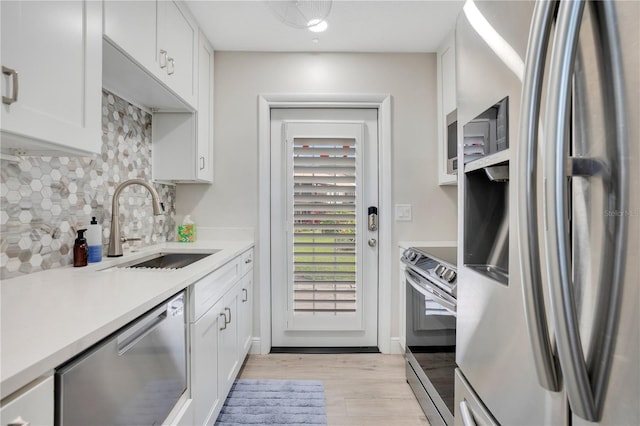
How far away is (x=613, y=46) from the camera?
0.42 meters

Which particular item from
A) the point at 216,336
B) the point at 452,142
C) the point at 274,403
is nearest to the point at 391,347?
the point at 274,403

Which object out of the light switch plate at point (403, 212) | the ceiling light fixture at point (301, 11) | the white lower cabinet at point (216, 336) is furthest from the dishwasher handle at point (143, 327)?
the light switch plate at point (403, 212)

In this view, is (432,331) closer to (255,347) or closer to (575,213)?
(575,213)

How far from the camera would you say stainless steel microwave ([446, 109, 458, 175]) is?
2128mm

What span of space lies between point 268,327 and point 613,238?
2401 millimetres

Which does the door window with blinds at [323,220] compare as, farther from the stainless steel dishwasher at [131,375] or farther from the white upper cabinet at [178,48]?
the stainless steel dishwasher at [131,375]

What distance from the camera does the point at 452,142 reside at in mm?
2180

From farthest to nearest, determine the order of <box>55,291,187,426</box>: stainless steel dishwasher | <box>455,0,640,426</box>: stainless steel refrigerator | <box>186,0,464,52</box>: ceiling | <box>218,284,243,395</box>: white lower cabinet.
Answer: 1. <box>186,0,464,52</box>: ceiling
2. <box>218,284,243,395</box>: white lower cabinet
3. <box>55,291,187,426</box>: stainless steel dishwasher
4. <box>455,0,640,426</box>: stainless steel refrigerator

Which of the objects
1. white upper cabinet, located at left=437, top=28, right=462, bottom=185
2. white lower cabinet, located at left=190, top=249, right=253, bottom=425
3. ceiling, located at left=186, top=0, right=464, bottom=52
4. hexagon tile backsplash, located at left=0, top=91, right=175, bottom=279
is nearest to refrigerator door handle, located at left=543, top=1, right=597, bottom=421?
white lower cabinet, located at left=190, top=249, right=253, bottom=425

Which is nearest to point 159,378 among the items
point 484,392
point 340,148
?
point 484,392

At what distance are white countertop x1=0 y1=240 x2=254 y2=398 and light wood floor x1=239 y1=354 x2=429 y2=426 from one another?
3.81 feet

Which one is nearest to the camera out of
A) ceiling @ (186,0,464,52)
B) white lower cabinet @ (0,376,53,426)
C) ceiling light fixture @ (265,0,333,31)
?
white lower cabinet @ (0,376,53,426)

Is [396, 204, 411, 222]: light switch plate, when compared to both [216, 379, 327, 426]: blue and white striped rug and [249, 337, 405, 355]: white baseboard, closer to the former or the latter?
[249, 337, 405, 355]: white baseboard

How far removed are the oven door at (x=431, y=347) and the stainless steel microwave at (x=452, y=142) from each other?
0.78 m
